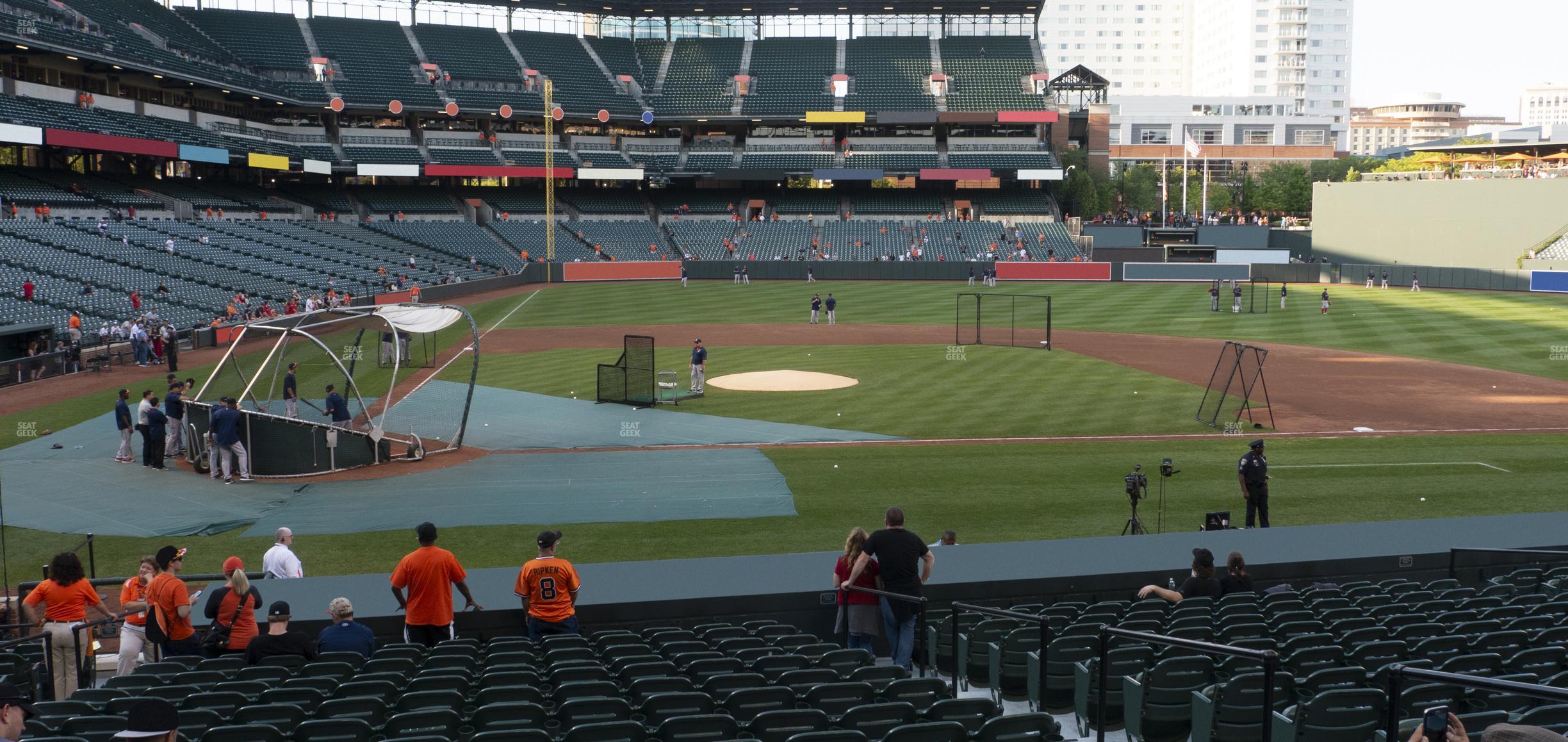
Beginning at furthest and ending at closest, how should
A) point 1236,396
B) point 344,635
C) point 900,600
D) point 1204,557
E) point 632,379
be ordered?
1. point 632,379
2. point 1236,396
3. point 1204,557
4. point 900,600
5. point 344,635

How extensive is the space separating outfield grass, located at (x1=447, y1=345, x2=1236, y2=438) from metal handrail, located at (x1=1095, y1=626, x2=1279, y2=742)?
19.5 m

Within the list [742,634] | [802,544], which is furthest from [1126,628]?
[802,544]

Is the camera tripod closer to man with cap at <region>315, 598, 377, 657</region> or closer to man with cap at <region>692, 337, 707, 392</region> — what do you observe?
man with cap at <region>315, 598, 377, 657</region>

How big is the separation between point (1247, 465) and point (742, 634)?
1114 cm

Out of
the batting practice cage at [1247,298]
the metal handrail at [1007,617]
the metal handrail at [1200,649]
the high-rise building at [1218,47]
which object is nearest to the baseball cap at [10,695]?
the metal handrail at [1007,617]

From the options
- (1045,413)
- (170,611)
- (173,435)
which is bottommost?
(1045,413)

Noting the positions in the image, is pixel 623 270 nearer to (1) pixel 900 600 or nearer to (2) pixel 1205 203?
(2) pixel 1205 203

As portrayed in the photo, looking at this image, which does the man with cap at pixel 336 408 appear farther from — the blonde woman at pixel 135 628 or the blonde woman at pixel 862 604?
the blonde woman at pixel 862 604

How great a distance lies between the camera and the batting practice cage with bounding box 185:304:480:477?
938 inches

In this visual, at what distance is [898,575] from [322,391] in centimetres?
1857

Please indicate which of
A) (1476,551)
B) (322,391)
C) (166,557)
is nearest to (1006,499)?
(1476,551)

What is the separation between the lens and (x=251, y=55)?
267ft

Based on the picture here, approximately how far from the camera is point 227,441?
22.5 m

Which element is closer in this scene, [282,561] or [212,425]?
[282,561]
